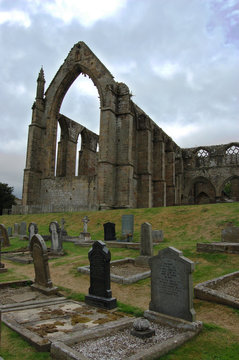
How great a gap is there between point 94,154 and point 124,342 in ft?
104

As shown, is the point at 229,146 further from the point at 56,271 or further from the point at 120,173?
the point at 56,271

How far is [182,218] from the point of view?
15.2 meters

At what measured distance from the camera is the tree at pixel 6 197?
41.9 meters

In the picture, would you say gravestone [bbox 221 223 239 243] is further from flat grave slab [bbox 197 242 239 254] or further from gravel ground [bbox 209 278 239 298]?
gravel ground [bbox 209 278 239 298]

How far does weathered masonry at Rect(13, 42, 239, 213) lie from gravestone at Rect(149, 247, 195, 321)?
17.5 meters

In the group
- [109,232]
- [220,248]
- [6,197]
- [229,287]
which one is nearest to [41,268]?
[229,287]

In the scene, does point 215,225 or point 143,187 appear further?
point 143,187

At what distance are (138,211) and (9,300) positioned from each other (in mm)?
12814

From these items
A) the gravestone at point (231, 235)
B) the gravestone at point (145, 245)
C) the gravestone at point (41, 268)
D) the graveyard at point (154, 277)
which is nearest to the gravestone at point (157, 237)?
the graveyard at point (154, 277)

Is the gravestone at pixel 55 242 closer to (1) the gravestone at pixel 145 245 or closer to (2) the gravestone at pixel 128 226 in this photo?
(2) the gravestone at pixel 128 226

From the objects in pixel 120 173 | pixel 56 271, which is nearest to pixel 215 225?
pixel 56 271

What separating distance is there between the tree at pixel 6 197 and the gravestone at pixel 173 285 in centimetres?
4124

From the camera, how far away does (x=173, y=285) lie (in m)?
4.47

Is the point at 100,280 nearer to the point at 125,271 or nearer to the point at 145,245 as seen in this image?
the point at 125,271
